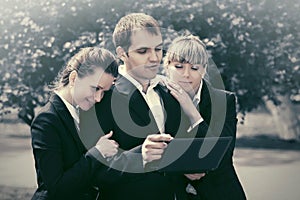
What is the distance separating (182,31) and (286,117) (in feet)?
2.61

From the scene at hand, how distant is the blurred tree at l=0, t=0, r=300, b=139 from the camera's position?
353 cm

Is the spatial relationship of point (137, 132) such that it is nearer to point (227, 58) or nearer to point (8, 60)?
point (227, 58)

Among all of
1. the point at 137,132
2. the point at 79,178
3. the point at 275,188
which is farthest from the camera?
the point at 275,188

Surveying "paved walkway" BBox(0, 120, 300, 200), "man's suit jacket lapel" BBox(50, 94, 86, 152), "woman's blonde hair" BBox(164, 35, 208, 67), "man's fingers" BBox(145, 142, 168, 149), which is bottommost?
"paved walkway" BBox(0, 120, 300, 200)

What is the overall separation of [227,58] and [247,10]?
304 millimetres

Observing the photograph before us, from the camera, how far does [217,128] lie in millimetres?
2756

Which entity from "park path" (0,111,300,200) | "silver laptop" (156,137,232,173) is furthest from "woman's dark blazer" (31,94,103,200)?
"park path" (0,111,300,200)

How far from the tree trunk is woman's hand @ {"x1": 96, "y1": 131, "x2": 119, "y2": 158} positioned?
1.39 m

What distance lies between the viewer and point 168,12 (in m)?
3.53

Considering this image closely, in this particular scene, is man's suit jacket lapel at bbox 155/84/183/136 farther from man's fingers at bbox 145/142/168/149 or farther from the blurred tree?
the blurred tree

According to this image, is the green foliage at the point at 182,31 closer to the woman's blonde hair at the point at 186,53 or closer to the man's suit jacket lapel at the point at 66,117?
the woman's blonde hair at the point at 186,53

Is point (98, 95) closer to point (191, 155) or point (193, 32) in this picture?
point (191, 155)

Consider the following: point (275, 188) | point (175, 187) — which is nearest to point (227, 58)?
point (275, 188)

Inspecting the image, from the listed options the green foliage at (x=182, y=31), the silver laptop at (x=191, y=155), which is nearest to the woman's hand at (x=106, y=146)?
the silver laptop at (x=191, y=155)
